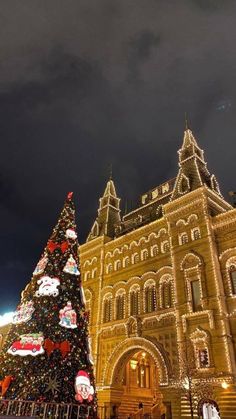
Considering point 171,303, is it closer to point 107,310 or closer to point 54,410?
point 107,310

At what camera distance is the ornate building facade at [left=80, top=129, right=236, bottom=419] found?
21578mm

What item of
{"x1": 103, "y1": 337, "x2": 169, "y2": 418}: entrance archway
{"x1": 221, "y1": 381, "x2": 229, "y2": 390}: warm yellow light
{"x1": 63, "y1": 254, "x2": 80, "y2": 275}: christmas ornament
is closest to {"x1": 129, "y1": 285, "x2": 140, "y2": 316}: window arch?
{"x1": 103, "y1": 337, "x2": 169, "y2": 418}: entrance archway

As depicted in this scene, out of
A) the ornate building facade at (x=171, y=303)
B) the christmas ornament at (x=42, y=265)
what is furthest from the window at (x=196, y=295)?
the christmas ornament at (x=42, y=265)

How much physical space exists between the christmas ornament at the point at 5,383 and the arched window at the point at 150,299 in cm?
1451

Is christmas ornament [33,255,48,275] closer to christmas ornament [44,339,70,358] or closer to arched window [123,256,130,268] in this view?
christmas ornament [44,339,70,358]

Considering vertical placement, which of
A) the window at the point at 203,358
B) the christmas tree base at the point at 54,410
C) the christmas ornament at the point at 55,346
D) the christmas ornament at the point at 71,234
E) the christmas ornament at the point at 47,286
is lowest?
the christmas tree base at the point at 54,410

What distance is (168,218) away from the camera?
2948 centimetres

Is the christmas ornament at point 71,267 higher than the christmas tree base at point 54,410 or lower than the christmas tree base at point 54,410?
higher

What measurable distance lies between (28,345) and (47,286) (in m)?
3.37

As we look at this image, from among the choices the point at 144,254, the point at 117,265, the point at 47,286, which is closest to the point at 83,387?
the point at 47,286

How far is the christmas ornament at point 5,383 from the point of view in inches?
596

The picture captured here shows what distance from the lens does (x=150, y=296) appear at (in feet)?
92.6

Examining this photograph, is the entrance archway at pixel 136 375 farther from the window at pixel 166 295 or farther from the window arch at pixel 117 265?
the window arch at pixel 117 265

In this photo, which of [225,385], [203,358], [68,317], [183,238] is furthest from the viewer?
[183,238]
